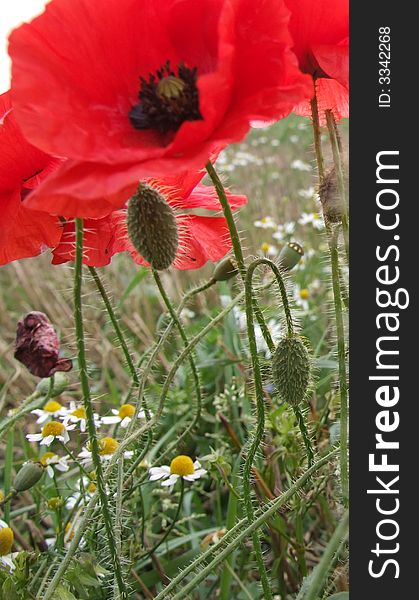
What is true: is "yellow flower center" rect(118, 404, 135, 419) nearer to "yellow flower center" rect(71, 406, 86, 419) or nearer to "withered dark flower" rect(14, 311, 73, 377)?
"yellow flower center" rect(71, 406, 86, 419)

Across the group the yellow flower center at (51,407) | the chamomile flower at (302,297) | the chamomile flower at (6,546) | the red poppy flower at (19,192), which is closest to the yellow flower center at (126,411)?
the yellow flower center at (51,407)

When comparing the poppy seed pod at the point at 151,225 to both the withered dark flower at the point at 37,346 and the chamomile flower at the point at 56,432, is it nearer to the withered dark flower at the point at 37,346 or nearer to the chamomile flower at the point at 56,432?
the withered dark flower at the point at 37,346

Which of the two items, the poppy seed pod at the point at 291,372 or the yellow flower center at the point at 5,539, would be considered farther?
the yellow flower center at the point at 5,539

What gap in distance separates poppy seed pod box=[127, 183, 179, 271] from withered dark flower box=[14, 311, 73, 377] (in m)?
0.36

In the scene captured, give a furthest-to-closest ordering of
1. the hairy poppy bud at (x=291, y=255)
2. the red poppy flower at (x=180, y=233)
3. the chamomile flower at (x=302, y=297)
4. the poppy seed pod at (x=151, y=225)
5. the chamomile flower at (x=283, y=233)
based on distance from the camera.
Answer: the chamomile flower at (x=283, y=233)
the chamomile flower at (x=302, y=297)
the hairy poppy bud at (x=291, y=255)
the red poppy flower at (x=180, y=233)
the poppy seed pod at (x=151, y=225)

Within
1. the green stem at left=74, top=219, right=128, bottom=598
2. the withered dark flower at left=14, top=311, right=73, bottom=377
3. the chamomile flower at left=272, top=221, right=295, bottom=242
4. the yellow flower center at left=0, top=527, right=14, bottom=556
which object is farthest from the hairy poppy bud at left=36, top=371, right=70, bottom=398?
the chamomile flower at left=272, top=221, right=295, bottom=242

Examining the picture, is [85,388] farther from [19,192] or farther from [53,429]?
[53,429]

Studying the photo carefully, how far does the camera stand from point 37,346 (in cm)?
100

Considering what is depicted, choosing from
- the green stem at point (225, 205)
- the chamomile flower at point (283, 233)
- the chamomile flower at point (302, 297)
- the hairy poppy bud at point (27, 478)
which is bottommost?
the hairy poppy bud at point (27, 478)

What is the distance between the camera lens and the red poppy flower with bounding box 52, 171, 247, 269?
0.80 metres

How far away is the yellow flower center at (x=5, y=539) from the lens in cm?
94

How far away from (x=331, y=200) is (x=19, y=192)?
0.95 ft

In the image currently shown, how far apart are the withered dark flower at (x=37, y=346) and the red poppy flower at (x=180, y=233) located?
181mm

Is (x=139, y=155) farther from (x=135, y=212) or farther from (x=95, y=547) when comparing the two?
(x=95, y=547)
